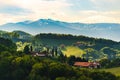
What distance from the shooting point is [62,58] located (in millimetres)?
183250

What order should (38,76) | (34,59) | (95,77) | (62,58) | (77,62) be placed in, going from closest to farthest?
1. (38,76)
2. (95,77)
3. (34,59)
4. (62,58)
5. (77,62)

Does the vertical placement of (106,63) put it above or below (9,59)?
below

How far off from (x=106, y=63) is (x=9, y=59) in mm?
106585

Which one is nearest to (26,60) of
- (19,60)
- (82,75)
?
(19,60)

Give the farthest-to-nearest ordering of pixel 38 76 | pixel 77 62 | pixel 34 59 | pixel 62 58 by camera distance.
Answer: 1. pixel 77 62
2. pixel 62 58
3. pixel 34 59
4. pixel 38 76

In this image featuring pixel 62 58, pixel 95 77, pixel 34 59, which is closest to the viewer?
pixel 95 77

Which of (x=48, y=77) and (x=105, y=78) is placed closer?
(x=48, y=77)

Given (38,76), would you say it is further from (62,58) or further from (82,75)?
(62,58)

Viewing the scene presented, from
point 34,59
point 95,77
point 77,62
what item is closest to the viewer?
point 95,77

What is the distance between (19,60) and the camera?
102 metres

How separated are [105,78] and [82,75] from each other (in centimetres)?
1020

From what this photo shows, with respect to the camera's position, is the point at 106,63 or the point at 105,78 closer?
the point at 105,78

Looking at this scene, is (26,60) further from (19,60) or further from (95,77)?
(95,77)

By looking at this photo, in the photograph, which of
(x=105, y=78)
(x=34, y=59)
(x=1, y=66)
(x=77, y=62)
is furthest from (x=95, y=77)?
(x=77, y=62)
